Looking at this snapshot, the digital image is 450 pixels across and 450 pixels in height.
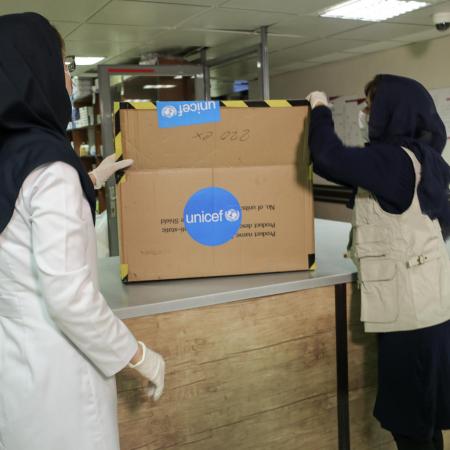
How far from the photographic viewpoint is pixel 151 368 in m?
1.06

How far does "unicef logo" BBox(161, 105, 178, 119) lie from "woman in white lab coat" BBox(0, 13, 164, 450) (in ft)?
1.24

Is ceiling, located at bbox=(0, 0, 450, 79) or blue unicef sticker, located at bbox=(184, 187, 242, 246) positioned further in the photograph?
ceiling, located at bbox=(0, 0, 450, 79)

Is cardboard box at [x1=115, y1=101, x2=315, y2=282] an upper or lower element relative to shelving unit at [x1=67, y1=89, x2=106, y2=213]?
lower

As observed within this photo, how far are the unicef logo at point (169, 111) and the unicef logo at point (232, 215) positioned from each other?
11.8 inches

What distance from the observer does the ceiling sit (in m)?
2.78

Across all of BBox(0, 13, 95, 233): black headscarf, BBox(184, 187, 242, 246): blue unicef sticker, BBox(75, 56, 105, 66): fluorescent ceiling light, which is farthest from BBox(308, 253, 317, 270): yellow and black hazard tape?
BBox(75, 56, 105, 66): fluorescent ceiling light

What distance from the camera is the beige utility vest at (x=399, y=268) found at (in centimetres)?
142

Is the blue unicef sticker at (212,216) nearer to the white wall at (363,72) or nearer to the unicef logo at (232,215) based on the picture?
the unicef logo at (232,215)

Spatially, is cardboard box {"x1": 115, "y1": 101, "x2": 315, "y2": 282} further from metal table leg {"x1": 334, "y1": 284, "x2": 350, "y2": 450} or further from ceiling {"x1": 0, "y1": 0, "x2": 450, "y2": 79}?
ceiling {"x1": 0, "y1": 0, "x2": 450, "y2": 79}

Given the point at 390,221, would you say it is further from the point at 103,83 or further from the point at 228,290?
the point at 103,83

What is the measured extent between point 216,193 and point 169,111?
0.25 metres

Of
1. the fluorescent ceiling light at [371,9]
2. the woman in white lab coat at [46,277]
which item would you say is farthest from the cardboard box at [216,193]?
the fluorescent ceiling light at [371,9]

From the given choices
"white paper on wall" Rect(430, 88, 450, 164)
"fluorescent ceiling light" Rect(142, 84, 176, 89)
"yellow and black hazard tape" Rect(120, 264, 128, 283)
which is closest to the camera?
"yellow and black hazard tape" Rect(120, 264, 128, 283)

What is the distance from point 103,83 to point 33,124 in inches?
117
